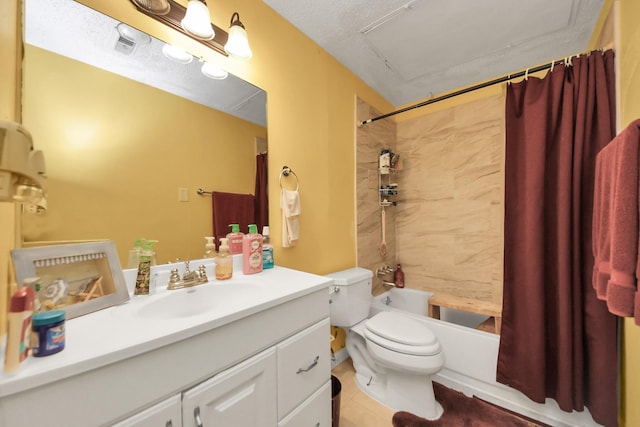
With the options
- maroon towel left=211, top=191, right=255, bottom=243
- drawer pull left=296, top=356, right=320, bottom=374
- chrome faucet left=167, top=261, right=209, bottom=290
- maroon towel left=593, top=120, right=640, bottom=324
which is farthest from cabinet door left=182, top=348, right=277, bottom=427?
maroon towel left=593, top=120, right=640, bottom=324

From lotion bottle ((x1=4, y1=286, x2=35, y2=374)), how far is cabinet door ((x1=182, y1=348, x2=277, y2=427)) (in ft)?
1.10

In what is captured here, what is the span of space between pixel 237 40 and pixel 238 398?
57.3 inches

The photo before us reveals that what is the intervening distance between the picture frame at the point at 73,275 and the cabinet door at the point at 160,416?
34cm

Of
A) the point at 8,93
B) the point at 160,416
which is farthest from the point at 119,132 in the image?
the point at 160,416

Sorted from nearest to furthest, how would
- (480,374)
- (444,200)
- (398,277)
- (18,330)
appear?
(18,330) < (480,374) < (444,200) < (398,277)

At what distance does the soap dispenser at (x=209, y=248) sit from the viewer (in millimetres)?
1139

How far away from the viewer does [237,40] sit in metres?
1.13

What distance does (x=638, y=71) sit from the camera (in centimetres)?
93

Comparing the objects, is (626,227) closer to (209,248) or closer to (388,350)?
(388,350)

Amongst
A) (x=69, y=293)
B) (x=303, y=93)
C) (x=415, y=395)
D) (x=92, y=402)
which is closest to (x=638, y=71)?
(x=303, y=93)

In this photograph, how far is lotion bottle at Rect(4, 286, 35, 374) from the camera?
0.42 meters

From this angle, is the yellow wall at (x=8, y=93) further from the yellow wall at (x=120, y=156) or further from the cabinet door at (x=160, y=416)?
the cabinet door at (x=160, y=416)

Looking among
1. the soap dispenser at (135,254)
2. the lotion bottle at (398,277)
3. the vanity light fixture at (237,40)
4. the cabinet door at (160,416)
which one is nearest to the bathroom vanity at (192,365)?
the cabinet door at (160,416)

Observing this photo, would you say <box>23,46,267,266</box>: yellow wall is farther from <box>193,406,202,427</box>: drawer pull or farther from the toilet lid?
the toilet lid
